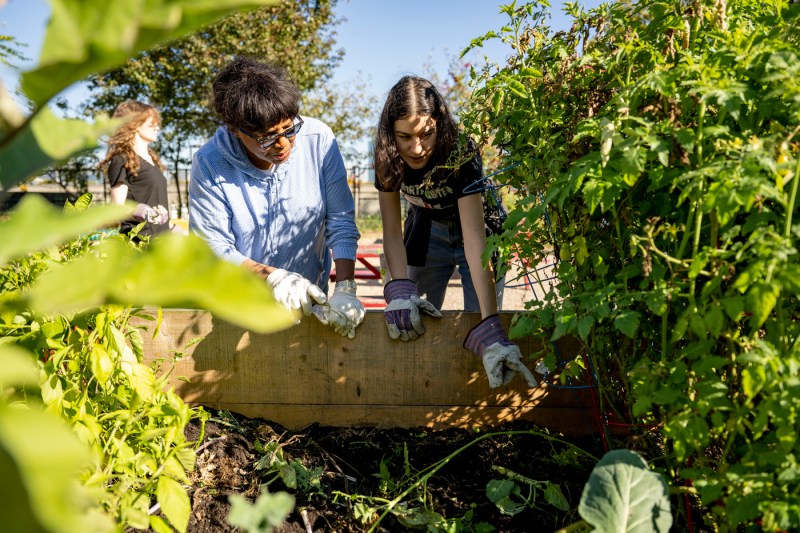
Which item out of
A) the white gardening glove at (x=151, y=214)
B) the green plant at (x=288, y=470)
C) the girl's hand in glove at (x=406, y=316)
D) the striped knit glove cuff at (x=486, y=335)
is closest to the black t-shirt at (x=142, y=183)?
the white gardening glove at (x=151, y=214)

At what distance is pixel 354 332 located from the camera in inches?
90.4

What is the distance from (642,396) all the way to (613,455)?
14 cm

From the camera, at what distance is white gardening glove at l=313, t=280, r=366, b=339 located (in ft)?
7.29

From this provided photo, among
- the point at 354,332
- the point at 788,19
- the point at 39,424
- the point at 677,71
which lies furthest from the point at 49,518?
the point at 354,332

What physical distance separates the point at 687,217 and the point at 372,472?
119 centimetres

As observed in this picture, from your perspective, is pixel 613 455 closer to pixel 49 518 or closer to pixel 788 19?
pixel 788 19

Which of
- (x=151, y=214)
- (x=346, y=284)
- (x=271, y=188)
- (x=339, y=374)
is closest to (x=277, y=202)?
(x=271, y=188)

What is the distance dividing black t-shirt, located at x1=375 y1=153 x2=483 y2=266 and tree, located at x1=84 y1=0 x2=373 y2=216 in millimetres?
9903

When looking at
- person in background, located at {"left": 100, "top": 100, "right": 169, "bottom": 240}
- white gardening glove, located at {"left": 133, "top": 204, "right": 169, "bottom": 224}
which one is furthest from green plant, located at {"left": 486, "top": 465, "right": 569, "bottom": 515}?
person in background, located at {"left": 100, "top": 100, "right": 169, "bottom": 240}

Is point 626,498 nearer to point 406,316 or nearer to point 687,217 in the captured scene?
point 687,217

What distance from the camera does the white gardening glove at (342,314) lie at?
222 centimetres

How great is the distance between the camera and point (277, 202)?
8.82 feet

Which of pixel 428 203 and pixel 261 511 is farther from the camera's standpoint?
pixel 428 203

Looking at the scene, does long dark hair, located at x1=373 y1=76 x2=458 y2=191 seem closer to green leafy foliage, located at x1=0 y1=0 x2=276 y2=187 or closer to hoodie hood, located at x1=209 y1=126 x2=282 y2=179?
hoodie hood, located at x1=209 y1=126 x2=282 y2=179
